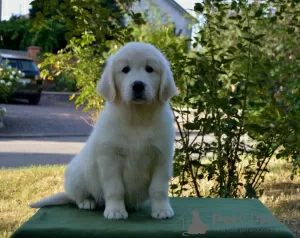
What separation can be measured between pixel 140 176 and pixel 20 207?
3243mm

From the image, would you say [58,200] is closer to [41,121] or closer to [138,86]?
[138,86]

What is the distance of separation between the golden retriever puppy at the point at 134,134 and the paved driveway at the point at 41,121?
9310 mm

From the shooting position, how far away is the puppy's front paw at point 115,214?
267 cm

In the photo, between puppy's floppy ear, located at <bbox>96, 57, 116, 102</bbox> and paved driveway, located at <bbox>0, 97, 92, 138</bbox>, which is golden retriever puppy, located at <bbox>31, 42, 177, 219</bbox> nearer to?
puppy's floppy ear, located at <bbox>96, 57, 116, 102</bbox>

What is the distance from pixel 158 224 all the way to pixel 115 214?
0.26 meters

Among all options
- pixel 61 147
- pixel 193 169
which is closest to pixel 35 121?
pixel 61 147

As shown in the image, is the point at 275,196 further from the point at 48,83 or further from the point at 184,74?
the point at 48,83

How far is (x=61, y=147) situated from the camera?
35.9ft

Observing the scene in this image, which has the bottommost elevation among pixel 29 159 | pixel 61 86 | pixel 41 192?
pixel 29 159

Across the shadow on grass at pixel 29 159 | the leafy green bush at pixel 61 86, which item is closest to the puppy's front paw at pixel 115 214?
the shadow on grass at pixel 29 159

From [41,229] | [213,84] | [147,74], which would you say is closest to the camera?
[41,229]

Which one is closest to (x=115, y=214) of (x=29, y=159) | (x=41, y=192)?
(x=41, y=192)

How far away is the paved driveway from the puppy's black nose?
9.48 meters

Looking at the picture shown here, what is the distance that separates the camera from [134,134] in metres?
2.68
